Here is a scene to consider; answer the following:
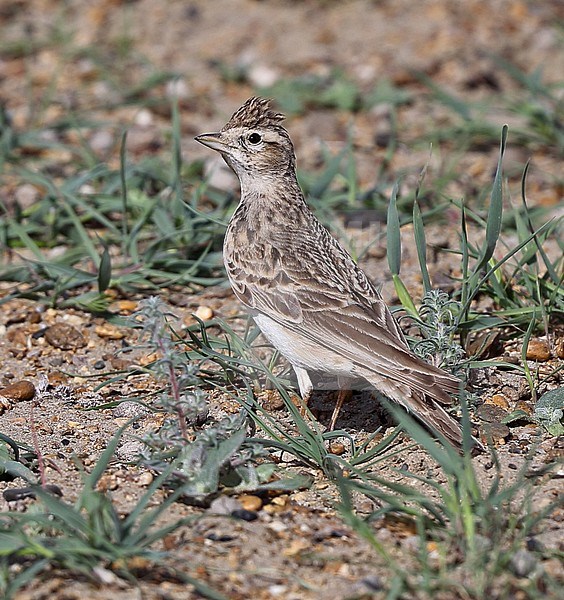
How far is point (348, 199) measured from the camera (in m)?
6.84

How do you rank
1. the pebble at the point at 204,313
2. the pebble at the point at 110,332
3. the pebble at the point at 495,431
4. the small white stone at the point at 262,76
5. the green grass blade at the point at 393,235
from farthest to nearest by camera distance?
the small white stone at the point at 262,76 < the pebble at the point at 204,313 < the pebble at the point at 110,332 < the green grass blade at the point at 393,235 < the pebble at the point at 495,431

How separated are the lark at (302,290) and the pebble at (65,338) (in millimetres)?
990

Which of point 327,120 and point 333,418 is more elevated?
point 327,120

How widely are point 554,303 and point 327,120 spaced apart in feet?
11.8

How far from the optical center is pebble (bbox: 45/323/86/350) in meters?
5.53

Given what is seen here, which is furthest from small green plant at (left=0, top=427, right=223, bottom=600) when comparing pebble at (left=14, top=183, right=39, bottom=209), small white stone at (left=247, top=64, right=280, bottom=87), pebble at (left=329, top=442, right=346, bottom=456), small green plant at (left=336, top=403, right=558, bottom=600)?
small white stone at (left=247, top=64, right=280, bottom=87)

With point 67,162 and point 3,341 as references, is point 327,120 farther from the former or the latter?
point 3,341

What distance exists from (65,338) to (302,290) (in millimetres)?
1503

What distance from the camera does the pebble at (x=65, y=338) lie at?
553cm

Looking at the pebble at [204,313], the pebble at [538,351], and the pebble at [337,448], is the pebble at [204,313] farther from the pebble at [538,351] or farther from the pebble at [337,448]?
the pebble at [538,351]

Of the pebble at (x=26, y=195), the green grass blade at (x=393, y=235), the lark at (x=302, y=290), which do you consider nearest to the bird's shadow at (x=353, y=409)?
the lark at (x=302, y=290)

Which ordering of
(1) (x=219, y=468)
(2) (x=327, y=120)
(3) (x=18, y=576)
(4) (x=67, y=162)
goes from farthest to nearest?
(2) (x=327, y=120) → (4) (x=67, y=162) → (1) (x=219, y=468) → (3) (x=18, y=576)

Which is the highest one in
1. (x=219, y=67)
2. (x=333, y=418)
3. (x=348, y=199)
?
(x=219, y=67)

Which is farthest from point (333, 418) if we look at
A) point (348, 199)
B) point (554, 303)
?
point (348, 199)
